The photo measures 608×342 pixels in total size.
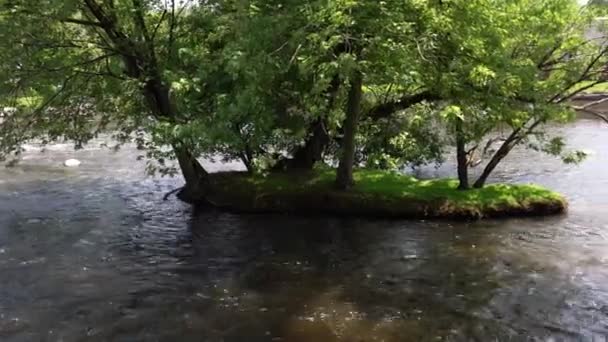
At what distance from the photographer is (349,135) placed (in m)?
17.3

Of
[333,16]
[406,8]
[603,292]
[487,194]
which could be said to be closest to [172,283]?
[333,16]

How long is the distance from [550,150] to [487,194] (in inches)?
75.8

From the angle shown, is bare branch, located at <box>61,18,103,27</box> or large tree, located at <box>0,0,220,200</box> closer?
large tree, located at <box>0,0,220,200</box>

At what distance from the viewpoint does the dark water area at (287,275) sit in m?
10.2

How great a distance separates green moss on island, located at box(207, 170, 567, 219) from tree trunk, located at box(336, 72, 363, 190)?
0.30 m

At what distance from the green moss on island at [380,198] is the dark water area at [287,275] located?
0.55 meters

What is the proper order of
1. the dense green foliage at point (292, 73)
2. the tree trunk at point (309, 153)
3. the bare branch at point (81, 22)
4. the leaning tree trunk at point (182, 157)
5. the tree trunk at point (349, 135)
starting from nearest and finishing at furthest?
the dense green foliage at point (292, 73), the bare branch at point (81, 22), the tree trunk at point (349, 135), the leaning tree trunk at point (182, 157), the tree trunk at point (309, 153)

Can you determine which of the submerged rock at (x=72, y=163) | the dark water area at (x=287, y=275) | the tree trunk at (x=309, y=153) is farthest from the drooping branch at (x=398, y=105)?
the submerged rock at (x=72, y=163)

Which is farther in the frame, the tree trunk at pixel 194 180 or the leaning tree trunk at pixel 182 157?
the tree trunk at pixel 194 180

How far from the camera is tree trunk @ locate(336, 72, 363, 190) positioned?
16.4m

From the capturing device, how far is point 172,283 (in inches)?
480

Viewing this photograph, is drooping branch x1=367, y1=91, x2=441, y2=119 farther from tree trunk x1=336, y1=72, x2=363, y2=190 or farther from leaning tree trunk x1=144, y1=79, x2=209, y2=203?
leaning tree trunk x1=144, y1=79, x2=209, y2=203

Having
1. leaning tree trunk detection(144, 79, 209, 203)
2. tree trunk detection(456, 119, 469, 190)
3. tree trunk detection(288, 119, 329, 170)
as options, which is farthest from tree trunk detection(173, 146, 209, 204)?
tree trunk detection(456, 119, 469, 190)

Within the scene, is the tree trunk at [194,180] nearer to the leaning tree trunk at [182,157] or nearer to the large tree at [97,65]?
the leaning tree trunk at [182,157]
